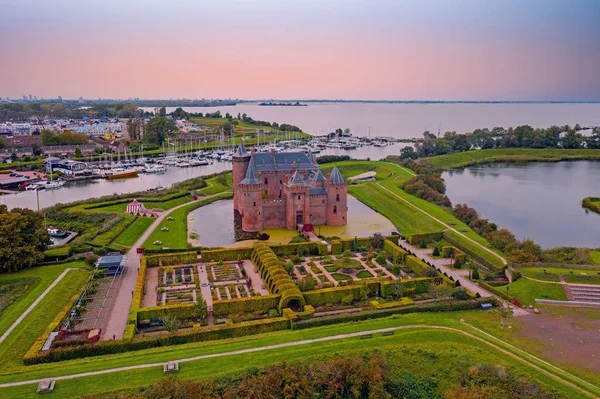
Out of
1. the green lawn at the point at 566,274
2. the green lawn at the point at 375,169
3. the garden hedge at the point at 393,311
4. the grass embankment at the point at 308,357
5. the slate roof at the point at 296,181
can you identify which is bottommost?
the grass embankment at the point at 308,357

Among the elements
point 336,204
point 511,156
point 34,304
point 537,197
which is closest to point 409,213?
point 336,204

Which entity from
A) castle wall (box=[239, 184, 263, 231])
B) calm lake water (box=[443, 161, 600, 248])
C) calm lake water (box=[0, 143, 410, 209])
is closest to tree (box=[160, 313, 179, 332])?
castle wall (box=[239, 184, 263, 231])

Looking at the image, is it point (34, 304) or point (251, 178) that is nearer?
point (34, 304)

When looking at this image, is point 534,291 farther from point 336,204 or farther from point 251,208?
point 251,208

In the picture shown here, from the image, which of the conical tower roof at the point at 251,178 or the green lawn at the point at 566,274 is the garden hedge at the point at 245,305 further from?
the conical tower roof at the point at 251,178

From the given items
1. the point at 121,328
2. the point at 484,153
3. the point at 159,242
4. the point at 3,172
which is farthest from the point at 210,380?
the point at 484,153

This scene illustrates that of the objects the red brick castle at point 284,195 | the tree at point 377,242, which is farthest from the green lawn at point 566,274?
the red brick castle at point 284,195
